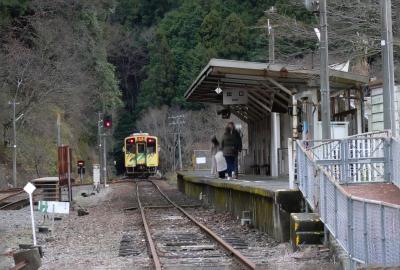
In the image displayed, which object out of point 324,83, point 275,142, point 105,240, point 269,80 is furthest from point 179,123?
point 105,240

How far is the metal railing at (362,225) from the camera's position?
7172mm

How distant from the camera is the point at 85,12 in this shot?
52.6 meters

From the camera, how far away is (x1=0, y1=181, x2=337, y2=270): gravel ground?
33.4 ft

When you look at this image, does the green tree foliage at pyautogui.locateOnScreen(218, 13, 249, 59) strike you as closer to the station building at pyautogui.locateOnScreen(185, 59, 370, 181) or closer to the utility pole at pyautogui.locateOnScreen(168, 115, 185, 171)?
the utility pole at pyautogui.locateOnScreen(168, 115, 185, 171)

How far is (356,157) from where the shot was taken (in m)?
13.3

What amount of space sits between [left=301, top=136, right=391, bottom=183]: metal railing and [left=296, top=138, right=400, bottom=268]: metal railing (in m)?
3.17

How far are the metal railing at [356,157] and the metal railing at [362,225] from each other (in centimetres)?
317

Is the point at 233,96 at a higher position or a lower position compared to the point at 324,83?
higher

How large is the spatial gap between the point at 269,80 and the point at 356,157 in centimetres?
520

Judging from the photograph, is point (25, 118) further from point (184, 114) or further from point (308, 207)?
point (308, 207)

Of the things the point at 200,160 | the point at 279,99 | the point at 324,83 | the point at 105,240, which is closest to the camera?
the point at 105,240

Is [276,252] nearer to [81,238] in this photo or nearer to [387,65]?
[387,65]

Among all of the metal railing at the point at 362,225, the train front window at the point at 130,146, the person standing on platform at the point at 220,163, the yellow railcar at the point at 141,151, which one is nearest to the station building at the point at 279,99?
the person standing on platform at the point at 220,163

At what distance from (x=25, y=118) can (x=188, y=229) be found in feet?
116
